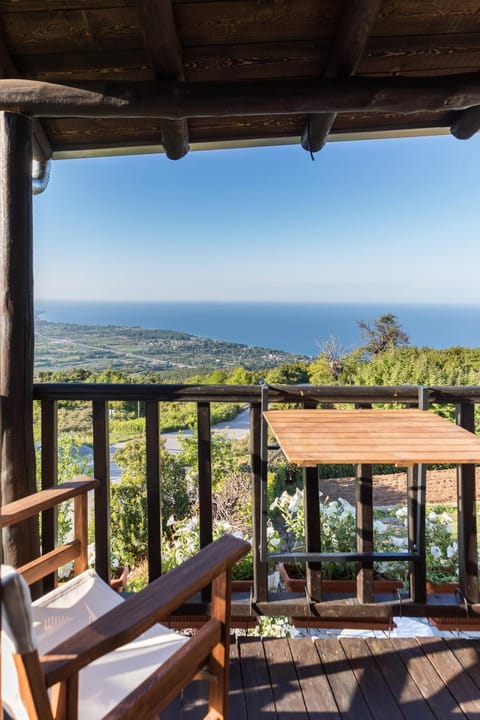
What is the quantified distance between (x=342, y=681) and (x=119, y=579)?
1.05m

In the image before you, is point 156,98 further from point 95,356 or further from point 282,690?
point 95,356

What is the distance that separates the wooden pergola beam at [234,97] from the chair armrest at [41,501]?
4.50 ft

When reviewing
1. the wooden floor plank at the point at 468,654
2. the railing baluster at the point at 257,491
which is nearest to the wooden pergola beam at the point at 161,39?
the railing baluster at the point at 257,491

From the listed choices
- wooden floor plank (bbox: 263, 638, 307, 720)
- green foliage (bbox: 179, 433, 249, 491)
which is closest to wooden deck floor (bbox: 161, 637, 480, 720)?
wooden floor plank (bbox: 263, 638, 307, 720)

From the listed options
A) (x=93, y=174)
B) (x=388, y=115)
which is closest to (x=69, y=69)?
(x=388, y=115)

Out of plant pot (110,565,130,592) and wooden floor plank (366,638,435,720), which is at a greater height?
plant pot (110,565,130,592)

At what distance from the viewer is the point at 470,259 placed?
15445 millimetres

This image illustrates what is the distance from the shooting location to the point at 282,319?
1418cm

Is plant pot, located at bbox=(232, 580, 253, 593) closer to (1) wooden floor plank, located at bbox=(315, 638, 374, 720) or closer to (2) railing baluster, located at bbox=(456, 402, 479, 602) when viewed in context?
(1) wooden floor plank, located at bbox=(315, 638, 374, 720)

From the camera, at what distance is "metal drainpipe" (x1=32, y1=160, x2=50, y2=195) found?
2180 millimetres

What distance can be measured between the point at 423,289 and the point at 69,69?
49.9ft

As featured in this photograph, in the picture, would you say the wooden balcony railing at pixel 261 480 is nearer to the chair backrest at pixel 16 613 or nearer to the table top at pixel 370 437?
the table top at pixel 370 437

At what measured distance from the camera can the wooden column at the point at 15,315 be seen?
5.69 ft

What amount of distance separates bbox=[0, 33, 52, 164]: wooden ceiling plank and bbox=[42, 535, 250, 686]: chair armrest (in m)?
1.81
